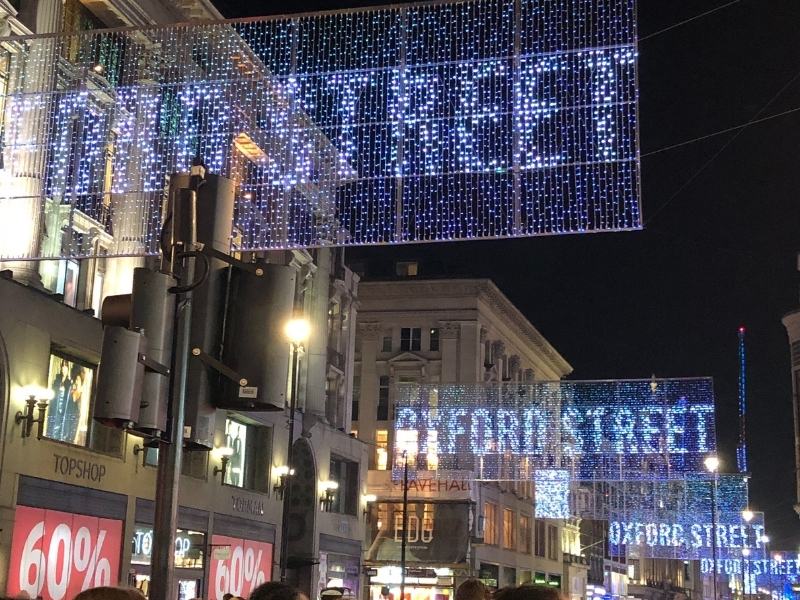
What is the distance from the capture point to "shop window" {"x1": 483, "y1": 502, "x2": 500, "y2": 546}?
206 ft

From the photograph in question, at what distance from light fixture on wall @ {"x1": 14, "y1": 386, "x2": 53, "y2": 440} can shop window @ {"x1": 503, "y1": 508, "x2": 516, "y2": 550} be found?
158 feet

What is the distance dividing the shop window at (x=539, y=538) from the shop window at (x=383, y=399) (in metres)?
20.4

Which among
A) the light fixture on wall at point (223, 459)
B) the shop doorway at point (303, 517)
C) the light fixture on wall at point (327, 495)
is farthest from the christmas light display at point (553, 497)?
the light fixture on wall at point (223, 459)

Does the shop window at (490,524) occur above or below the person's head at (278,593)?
above

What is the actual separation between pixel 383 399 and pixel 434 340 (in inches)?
194

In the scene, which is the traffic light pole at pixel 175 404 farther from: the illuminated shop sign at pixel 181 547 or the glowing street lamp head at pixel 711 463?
the glowing street lamp head at pixel 711 463

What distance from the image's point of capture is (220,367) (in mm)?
5723

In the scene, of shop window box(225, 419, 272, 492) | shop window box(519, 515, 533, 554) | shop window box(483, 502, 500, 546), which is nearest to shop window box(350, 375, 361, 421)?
shop window box(483, 502, 500, 546)

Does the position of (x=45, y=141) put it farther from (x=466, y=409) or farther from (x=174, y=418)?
(x=466, y=409)

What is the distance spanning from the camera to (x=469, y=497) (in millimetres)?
59562

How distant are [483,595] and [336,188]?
751 cm

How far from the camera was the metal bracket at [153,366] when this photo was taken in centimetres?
545

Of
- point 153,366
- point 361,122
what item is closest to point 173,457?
point 153,366

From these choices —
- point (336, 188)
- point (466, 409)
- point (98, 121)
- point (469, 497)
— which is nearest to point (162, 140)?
point (98, 121)
